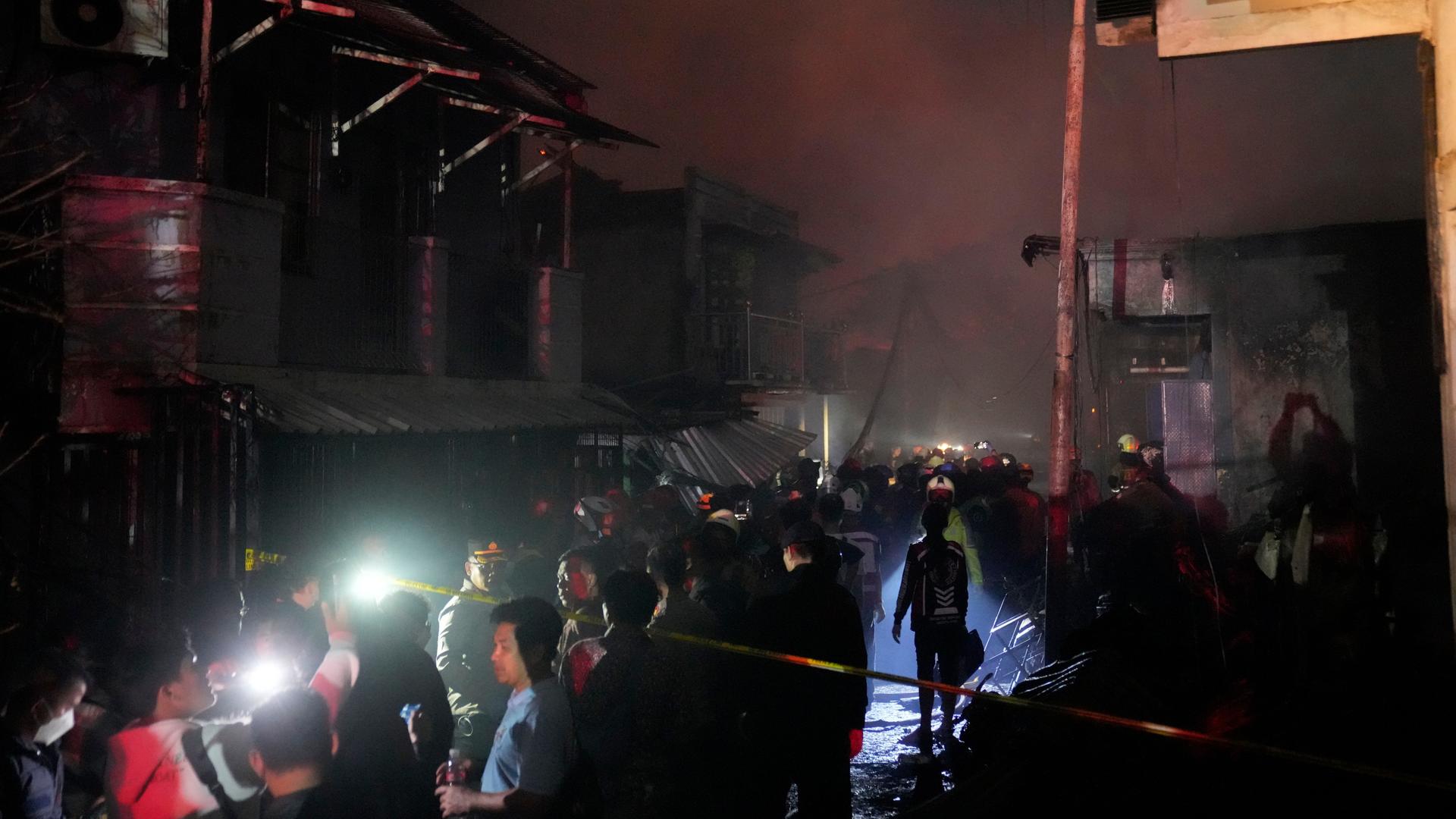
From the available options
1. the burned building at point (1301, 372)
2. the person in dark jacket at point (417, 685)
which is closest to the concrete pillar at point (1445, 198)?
the person in dark jacket at point (417, 685)

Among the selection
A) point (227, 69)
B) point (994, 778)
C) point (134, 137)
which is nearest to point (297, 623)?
point (994, 778)

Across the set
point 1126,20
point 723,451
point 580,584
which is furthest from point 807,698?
point 723,451

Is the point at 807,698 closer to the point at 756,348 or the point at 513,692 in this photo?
the point at 513,692

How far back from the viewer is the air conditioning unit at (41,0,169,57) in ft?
→ 29.9

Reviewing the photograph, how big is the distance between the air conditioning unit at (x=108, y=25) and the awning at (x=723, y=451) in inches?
330

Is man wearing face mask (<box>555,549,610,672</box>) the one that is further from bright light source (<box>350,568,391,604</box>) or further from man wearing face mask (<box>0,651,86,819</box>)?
man wearing face mask (<box>0,651,86,819</box>)

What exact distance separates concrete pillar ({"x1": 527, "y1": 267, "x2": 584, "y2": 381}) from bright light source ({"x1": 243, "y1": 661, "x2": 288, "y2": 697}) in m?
9.36

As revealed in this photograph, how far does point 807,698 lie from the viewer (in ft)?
18.8

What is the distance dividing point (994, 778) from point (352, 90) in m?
11.3

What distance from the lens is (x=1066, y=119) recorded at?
1122cm

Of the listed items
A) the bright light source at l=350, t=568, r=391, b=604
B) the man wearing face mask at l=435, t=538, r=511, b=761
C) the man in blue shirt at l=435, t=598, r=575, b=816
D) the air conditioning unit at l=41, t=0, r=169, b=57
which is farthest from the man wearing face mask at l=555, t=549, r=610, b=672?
the air conditioning unit at l=41, t=0, r=169, b=57

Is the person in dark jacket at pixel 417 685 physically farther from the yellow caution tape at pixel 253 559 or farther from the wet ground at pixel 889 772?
the yellow caution tape at pixel 253 559

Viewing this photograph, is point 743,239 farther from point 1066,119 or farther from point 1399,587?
point 1399,587

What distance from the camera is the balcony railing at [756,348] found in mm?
22156
